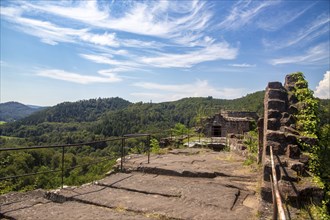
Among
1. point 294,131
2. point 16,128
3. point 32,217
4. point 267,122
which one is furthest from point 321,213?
point 16,128

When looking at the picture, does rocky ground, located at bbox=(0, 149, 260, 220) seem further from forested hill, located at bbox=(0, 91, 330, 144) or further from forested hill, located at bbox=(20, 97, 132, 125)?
forested hill, located at bbox=(20, 97, 132, 125)

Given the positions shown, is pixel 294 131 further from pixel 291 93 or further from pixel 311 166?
pixel 291 93

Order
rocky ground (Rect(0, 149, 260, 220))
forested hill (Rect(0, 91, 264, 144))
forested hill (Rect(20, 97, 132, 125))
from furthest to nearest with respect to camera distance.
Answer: forested hill (Rect(20, 97, 132, 125))
forested hill (Rect(0, 91, 264, 144))
rocky ground (Rect(0, 149, 260, 220))

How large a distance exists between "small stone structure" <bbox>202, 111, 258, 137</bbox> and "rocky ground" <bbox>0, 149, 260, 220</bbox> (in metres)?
14.7

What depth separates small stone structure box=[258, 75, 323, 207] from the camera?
4266 mm

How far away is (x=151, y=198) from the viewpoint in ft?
Answer: 16.2

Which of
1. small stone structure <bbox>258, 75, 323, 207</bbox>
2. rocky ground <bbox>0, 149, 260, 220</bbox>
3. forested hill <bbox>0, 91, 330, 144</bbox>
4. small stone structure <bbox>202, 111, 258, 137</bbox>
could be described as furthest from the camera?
forested hill <bbox>0, 91, 330, 144</bbox>

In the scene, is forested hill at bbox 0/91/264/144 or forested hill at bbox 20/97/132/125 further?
forested hill at bbox 20/97/132/125

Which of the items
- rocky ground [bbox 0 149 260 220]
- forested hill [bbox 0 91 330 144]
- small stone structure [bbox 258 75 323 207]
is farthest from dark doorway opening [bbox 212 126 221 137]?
rocky ground [bbox 0 149 260 220]

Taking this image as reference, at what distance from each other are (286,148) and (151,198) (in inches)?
116

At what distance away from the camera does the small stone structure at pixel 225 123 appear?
2122 cm

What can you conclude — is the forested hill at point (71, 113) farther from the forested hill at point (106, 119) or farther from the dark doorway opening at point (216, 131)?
the dark doorway opening at point (216, 131)

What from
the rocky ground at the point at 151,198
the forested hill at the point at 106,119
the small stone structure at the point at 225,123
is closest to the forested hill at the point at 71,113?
the forested hill at the point at 106,119

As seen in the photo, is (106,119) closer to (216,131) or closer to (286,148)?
(216,131)
